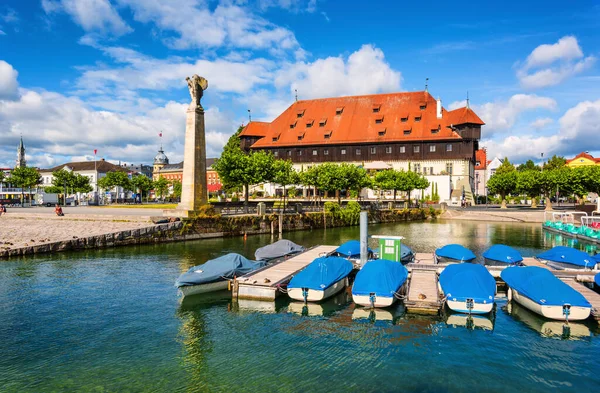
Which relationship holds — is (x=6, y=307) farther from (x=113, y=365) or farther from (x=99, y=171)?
(x=99, y=171)

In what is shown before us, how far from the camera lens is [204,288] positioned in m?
20.8

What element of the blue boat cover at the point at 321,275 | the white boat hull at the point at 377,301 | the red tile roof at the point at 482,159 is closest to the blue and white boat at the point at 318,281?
the blue boat cover at the point at 321,275

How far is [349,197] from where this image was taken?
262ft

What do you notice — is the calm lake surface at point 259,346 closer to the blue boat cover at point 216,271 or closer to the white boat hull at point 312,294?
the white boat hull at point 312,294

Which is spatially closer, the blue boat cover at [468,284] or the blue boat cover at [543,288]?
the blue boat cover at [543,288]

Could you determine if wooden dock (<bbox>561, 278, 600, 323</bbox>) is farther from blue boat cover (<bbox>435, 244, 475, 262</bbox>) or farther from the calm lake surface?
blue boat cover (<bbox>435, 244, 475, 262</bbox>)

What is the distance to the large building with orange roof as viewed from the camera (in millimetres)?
80125

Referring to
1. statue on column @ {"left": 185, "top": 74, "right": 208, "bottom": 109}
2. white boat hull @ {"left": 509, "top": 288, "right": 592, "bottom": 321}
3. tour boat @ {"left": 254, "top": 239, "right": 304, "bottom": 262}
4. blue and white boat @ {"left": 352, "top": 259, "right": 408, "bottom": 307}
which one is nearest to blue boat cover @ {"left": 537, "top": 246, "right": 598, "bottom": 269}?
white boat hull @ {"left": 509, "top": 288, "right": 592, "bottom": 321}

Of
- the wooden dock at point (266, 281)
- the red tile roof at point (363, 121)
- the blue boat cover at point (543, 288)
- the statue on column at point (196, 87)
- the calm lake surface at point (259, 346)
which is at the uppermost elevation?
the red tile roof at point (363, 121)

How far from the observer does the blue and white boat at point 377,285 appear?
18.4 metres

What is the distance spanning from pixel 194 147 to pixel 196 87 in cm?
543

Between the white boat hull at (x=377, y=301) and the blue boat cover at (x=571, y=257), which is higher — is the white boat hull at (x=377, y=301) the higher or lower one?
the lower one

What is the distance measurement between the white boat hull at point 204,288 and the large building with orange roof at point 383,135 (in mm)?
64262

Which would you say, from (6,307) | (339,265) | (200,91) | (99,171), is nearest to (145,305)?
(6,307)
